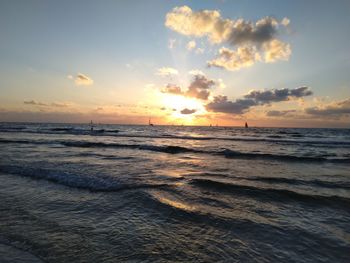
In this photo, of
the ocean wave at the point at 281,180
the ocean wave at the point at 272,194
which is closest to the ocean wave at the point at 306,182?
the ocean wave at the point at 281,180

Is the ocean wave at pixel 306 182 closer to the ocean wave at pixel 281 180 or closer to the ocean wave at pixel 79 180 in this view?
the ocean wave at pixel 281 180

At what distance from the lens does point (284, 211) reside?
24.5 feet

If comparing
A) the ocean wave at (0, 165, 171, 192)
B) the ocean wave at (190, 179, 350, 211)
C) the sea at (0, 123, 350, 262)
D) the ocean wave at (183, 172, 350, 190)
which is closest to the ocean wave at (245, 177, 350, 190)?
the ocean wave at (183, 172, 350, 190)

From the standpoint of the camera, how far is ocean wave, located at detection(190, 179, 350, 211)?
8.52 m

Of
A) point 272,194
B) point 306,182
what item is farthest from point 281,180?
point 272,194

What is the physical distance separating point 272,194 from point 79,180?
759 cm

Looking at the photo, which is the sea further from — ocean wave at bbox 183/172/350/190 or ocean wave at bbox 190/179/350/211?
ocean wave at bbox 183/172/350/190

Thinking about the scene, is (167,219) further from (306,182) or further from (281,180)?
(306,182)

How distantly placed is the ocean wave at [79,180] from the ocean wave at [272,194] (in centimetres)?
199

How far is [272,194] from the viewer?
30.6 ft

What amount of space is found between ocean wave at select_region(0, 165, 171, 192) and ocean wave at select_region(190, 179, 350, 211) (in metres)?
1.99

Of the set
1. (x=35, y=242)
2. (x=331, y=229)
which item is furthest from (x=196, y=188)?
(x=35, y=242)

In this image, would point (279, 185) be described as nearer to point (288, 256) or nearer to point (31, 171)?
point (288, 256)

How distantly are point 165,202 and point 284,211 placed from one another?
3.55 m
